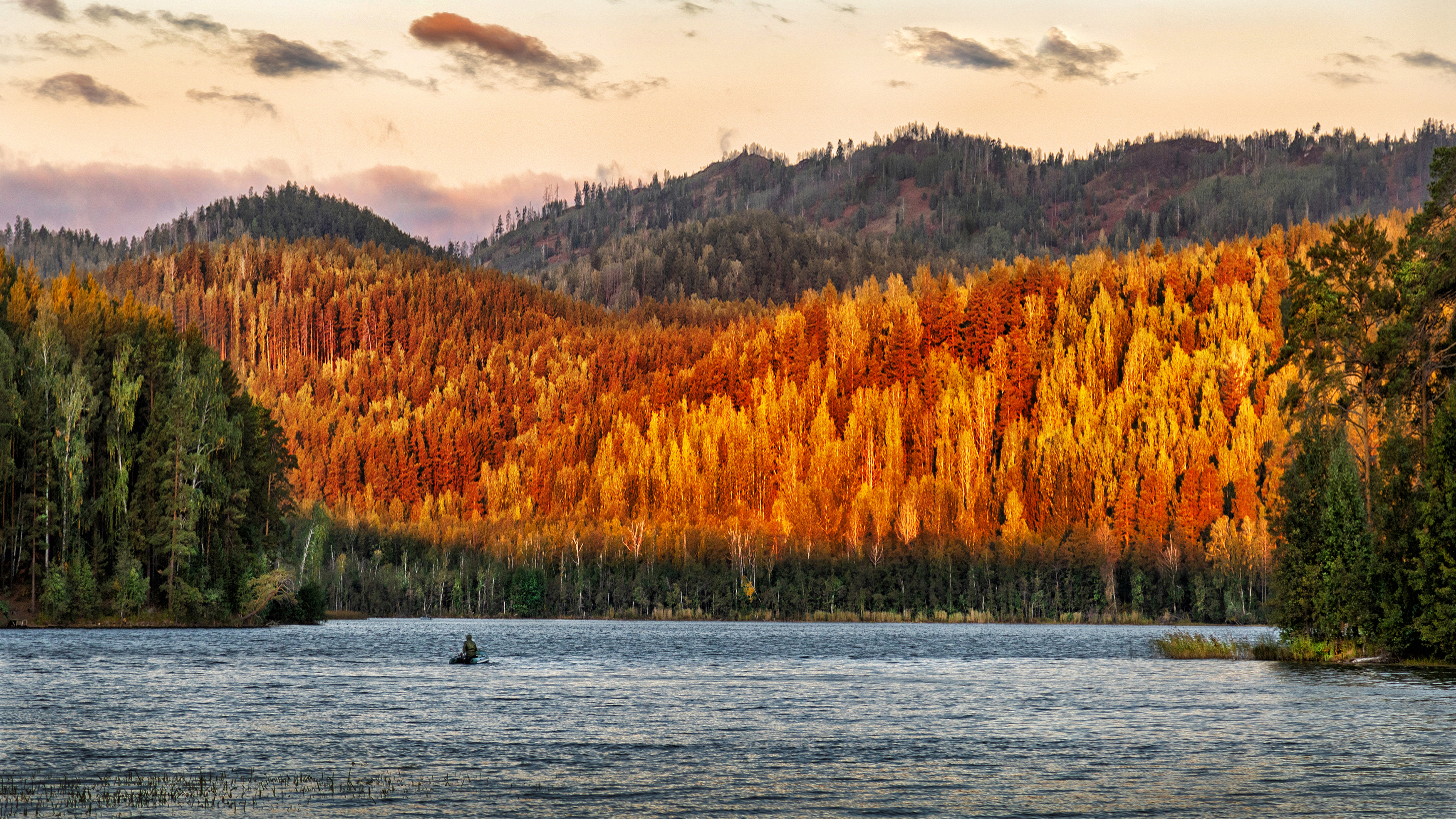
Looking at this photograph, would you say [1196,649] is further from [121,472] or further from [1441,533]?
[121,472]

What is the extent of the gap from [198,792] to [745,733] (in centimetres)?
2126

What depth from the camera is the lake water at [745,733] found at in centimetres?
3556

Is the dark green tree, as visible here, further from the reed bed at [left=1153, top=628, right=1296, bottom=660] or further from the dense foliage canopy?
the dense foliage canopy

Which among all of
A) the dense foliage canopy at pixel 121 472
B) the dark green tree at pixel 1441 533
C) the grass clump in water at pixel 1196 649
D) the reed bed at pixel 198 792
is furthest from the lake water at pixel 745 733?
the dense foliage canopy at pixel 121 472

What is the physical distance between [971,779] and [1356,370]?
51748 millimetres

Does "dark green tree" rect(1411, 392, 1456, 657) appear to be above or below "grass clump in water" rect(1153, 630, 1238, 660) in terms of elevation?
above

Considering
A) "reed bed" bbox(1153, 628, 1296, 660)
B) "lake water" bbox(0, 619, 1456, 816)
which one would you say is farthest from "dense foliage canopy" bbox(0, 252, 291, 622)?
"reed bed" bbox(1153, 628, 1296, 660)

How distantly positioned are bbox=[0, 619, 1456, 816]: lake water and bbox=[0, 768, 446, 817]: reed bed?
0.90ft

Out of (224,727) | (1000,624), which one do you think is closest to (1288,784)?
(224,727)

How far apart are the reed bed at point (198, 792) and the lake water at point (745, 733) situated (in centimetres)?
28

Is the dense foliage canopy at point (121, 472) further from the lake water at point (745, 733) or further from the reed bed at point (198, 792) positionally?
the reed bed at point (198, 792)

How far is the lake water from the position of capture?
35.6m

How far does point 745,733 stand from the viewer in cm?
5084

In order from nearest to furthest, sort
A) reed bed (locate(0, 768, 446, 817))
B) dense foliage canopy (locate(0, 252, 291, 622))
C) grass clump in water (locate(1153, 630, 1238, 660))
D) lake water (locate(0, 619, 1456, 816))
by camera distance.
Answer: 1. reed bed (locate(0, 768, 446, 817))
2. lake water (locate(0, 619, 1456, 816))
3. grass clump in water (locate(1153, 630, 1238, 660))
4. dense foliage canopy (locate(0, 252, 291, 622))
